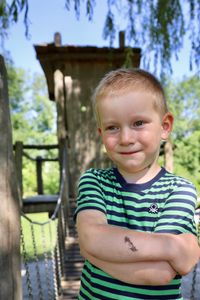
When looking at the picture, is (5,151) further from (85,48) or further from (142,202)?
(85,48)

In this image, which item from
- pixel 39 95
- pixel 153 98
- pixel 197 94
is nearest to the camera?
pixel 153 98

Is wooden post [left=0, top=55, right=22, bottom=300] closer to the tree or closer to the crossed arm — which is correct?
the crossed arm

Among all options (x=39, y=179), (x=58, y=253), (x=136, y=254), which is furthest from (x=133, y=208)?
(x=39, y=179)

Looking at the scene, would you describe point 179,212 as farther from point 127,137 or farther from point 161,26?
point 161,26

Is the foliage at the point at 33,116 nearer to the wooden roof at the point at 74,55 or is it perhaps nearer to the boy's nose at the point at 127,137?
the wooden roof at the point at 74,55

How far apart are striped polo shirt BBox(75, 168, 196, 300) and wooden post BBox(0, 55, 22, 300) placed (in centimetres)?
32

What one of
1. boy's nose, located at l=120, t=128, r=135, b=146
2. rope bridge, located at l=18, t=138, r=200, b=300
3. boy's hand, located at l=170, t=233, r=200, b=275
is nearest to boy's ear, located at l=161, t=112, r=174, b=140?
boy's nose, located at l=120, t=128, r=135, b=146

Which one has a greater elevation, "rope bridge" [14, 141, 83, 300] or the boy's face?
the boy's face

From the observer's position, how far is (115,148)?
0.95 metres

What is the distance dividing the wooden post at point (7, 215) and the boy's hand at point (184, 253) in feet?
1.73

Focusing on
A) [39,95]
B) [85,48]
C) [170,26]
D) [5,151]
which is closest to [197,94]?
[39,95]

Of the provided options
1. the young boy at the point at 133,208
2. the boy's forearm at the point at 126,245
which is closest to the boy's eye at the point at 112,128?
the young boy at the point at 133,208

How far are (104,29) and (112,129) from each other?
13.4ft

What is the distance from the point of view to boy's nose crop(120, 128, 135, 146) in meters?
0.93
